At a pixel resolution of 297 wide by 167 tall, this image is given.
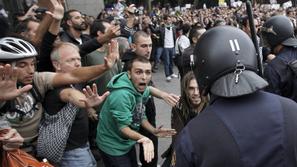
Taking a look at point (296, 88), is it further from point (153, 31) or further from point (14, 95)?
point (153, 31)

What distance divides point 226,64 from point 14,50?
1431mm

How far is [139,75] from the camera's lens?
3.57 meters

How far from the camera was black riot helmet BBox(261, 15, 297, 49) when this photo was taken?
4188 mm

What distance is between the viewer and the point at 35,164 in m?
2.40

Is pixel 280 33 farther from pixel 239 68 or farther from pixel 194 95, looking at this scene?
pixel 239 68

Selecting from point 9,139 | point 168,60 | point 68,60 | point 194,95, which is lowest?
point 168,60

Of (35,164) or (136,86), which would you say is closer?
(35,164)

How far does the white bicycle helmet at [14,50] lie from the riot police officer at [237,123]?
131 centimetres

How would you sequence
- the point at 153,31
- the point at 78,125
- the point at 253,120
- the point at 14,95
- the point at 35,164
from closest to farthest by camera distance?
the point at 253,120
the point at 14,95
the point at 35,164
the point at 78,125
the point at 153,31

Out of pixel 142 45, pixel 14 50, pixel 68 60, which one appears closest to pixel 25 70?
pixel 14 50

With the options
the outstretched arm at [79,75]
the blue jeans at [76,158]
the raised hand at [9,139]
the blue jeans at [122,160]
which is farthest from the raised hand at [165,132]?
the raised hand at [9,139]

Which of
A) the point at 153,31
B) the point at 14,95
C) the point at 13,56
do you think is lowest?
the point at 153,31

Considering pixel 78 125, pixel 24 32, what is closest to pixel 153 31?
pixel 24 32

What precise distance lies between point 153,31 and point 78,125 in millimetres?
10431
